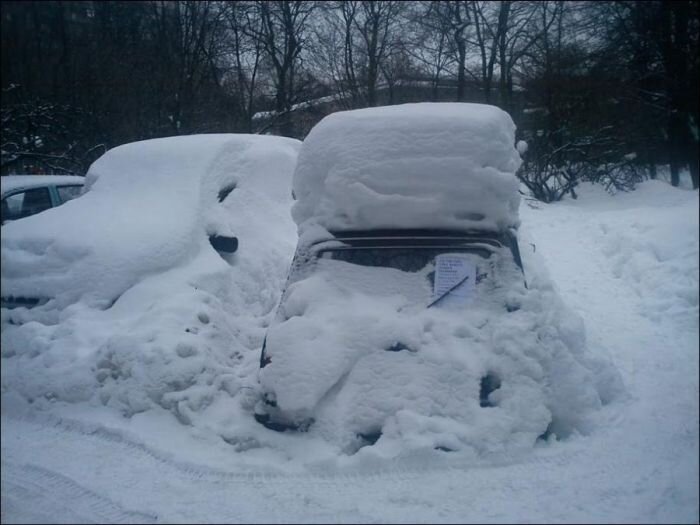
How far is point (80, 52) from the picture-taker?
554 centimetres

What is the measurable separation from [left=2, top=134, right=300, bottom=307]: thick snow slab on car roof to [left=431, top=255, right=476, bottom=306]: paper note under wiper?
2.62 metres

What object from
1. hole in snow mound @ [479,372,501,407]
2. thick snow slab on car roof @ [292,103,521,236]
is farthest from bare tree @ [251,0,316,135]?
hole in snow mound @ [479,372,501,407]

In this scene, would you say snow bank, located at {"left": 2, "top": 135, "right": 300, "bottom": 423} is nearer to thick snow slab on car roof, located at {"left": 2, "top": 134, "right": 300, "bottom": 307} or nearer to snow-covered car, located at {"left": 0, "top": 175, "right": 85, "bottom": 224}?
thick snow slab on car roof, located at {"left": 2, "top": 134, "right": 300, "bottom": 307}

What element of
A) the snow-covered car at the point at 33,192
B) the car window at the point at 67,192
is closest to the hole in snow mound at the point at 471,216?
the snow-covered car at the point at 33,192

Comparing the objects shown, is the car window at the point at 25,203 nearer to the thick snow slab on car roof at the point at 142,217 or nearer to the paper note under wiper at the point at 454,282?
the thick snow slab on car roof at the point at 142,217

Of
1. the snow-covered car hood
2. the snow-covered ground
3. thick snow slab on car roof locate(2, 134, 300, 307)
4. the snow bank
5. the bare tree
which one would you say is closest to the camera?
the snow-covered ground

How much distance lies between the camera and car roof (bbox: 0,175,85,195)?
6.01m

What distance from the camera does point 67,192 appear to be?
24.6 ft

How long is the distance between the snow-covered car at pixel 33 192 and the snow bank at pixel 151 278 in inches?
29.4

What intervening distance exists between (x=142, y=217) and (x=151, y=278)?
83 centimetres

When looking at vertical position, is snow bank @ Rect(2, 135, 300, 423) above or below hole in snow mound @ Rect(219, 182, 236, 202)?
below

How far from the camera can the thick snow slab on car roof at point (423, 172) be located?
13.4ft

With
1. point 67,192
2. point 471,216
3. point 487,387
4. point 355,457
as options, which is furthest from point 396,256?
point 67,192

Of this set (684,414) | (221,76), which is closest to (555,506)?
(684,414)
